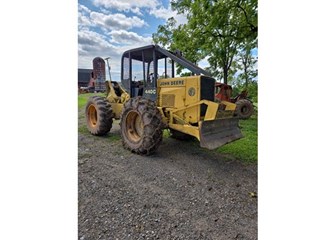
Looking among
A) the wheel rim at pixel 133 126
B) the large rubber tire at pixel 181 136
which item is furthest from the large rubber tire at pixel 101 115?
the large rubber tire at pixel 181 136

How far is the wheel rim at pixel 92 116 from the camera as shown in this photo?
2.55m

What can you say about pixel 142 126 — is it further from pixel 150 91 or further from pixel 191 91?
pixel 191 91

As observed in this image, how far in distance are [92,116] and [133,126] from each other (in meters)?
0.91

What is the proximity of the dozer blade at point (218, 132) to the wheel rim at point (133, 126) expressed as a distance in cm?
73

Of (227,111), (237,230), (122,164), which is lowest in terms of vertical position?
(237,230)

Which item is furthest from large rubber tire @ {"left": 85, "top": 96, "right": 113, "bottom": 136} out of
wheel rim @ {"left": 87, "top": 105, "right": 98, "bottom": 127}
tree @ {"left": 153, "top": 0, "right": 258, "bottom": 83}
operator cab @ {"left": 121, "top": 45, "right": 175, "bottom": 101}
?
tree @ {"left": 153, "top": 0, "right": 258, "bottom": 83}

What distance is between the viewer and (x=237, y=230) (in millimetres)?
864

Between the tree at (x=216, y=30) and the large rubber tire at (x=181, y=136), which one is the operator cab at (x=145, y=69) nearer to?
the tree at (x=216, y=30)

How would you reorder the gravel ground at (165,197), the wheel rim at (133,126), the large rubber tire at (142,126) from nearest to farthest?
the gravel ground at (165,197) < the large rubber tire at (142,126) < the wheel rim at (133,126)

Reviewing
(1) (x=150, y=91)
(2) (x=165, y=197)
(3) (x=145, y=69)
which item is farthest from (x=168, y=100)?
(2) (x=165, y=197)
